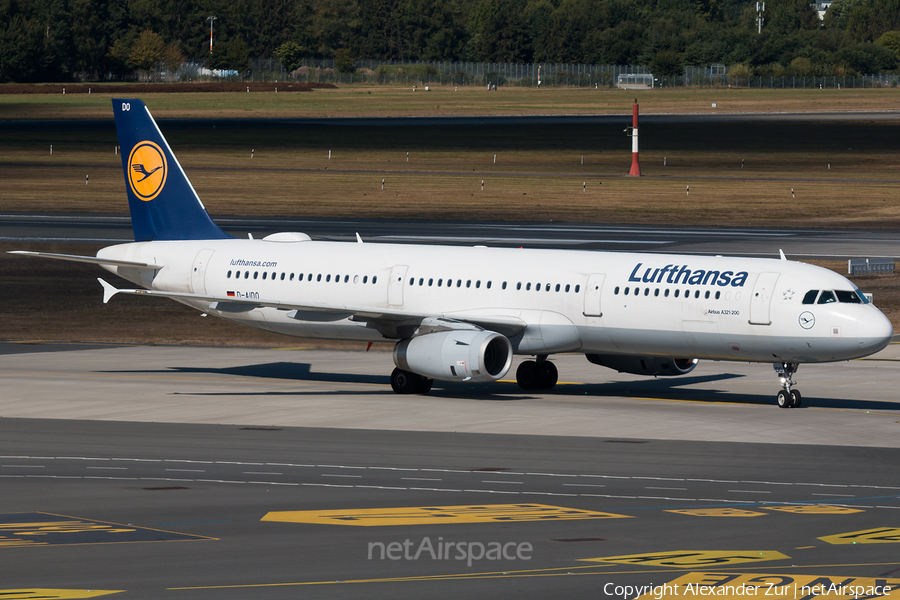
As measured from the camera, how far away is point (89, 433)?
3516 cm

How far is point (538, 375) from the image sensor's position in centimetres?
4425

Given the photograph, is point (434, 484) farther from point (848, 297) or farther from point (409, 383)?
point (848, 297)

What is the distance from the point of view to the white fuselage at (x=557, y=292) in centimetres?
3819

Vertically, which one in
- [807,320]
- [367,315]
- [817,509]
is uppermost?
[807,320]

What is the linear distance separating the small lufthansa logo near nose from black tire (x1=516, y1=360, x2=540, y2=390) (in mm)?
9658

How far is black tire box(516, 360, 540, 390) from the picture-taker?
44281 millimetres

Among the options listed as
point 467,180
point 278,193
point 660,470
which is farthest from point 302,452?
point 467,180

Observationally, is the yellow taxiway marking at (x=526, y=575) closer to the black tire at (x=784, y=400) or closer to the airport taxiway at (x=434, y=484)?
the airport taxiway at (x=434, y=484)

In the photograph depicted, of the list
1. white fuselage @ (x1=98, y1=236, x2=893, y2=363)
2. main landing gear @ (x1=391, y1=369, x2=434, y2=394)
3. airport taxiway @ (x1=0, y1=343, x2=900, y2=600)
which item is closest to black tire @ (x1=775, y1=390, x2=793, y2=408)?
airport taxiway @ (x1=0, y1=343, x2=900, y2=600)

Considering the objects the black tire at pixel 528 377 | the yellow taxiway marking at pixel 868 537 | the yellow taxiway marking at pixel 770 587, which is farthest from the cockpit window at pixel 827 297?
the yellow taxiway marking at pixel 770 587

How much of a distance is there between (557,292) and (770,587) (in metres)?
22.2
